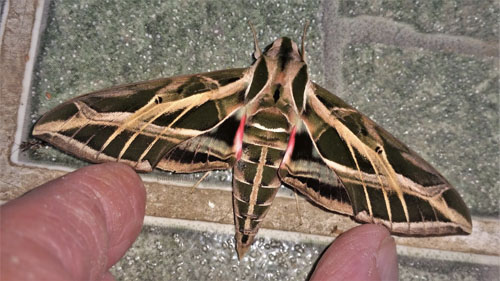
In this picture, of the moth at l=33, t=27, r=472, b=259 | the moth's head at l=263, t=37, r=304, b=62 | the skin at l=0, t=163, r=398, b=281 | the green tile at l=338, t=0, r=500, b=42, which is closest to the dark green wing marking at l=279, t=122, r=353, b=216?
the moth at l=33, t=27, r=472, b=259

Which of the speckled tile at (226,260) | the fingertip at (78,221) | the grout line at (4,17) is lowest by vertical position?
the speckled tile at (226,260)

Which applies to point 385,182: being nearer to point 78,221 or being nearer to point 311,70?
point 311,70

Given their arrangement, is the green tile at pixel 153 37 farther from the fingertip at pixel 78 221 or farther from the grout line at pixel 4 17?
the fingertip at pixel 78 221

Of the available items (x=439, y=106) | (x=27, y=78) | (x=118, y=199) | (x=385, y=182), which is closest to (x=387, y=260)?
(x=385, y=182)

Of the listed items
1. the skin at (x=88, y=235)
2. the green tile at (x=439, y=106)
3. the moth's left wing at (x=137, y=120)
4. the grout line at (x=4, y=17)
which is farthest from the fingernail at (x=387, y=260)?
the grout line at (x=4, y=17)

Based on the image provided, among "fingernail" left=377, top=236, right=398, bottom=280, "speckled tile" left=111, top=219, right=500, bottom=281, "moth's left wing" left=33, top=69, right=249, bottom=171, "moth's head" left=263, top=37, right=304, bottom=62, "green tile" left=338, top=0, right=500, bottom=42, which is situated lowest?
"speckled tile" left=111, top=219, right=500, bottom=281

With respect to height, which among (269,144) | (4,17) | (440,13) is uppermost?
(440,13)

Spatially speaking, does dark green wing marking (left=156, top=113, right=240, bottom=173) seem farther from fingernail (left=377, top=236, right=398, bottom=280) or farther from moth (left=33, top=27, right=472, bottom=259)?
fingernail (left=377, top=236, right=398, bottom=280)
